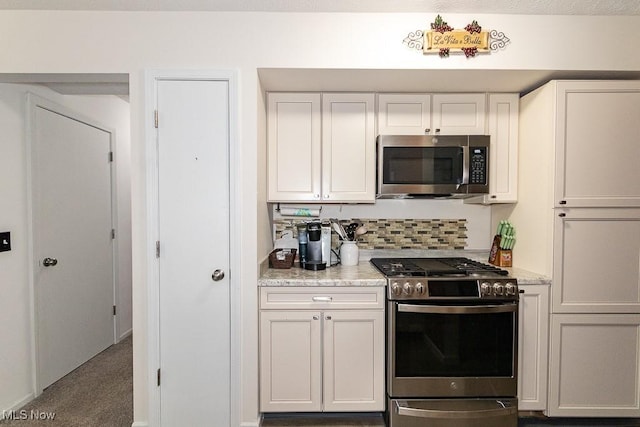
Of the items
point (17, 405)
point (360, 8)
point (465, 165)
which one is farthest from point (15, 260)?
point (465, 165)

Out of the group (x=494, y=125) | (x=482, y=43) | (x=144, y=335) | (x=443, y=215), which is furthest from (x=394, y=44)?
(x=144, y=335)

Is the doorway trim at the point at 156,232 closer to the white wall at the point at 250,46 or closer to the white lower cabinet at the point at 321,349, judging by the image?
the white wall at the point at 250,46

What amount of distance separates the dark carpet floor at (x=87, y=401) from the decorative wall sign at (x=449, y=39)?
2938mm

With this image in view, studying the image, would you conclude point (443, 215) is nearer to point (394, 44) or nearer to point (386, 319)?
point (386, 319)

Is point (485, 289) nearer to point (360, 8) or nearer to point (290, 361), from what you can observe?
point (290, 361)

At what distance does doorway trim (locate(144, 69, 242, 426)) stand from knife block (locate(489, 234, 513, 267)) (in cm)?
184

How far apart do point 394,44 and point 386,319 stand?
1628mm

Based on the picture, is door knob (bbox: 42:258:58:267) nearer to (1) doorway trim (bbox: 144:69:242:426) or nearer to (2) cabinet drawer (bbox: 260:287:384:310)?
(1) doorway trim (bbox: 144:69:242:426)

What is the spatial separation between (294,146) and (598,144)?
1.87 metres

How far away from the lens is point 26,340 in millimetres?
2244

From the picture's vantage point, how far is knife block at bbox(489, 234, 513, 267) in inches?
91.7

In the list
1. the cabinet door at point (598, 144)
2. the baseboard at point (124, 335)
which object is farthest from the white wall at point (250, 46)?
the baseboard at point (124, 335)

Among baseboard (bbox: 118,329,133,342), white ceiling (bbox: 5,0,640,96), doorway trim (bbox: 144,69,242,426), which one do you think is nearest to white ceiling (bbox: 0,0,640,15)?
white ceiling (bbox: 5,0,640,96)

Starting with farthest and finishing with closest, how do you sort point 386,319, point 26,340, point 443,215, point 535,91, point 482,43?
point 443,215 → point 26,340 → point 535,91 → point 386,319 → point 482,43
